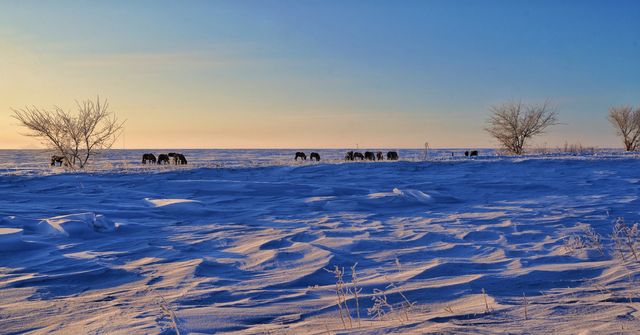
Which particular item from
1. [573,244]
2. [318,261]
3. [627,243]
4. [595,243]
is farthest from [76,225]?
[627,243]

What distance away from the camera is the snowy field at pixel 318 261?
3533 millimetres

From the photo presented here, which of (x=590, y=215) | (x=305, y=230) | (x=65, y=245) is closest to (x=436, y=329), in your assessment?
(x=305, y=230)

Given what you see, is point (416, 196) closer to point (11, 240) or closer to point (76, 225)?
point (76, 225)

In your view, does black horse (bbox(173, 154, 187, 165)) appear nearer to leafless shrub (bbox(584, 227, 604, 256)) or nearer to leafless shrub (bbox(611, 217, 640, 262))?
leafless shrub (bbox(584, 227, 604, 256))

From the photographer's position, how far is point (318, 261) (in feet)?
18.1

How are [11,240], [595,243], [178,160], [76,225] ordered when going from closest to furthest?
[595,243] → [11,240] → [76,225] → [178,160]

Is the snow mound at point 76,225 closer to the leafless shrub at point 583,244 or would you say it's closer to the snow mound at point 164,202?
the snow mound at point 164,202

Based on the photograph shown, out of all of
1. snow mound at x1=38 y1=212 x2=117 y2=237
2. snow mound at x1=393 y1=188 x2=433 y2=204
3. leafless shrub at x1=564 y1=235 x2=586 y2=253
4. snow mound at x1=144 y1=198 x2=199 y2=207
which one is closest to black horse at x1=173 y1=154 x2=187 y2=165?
snow mound at x1=144 y1=198 x2=199 y2=207

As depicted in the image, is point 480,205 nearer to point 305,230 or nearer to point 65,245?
point 305,230

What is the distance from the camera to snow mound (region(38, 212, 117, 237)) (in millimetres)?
7027

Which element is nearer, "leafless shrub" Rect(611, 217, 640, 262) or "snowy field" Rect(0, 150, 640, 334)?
"snowy field" Rect(0, 150, 640, 334)

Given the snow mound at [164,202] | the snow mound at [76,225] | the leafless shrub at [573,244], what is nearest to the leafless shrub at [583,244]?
the leafless shrub at [573,244]

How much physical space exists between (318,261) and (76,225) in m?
3.57

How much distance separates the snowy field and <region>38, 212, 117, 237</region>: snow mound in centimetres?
2
